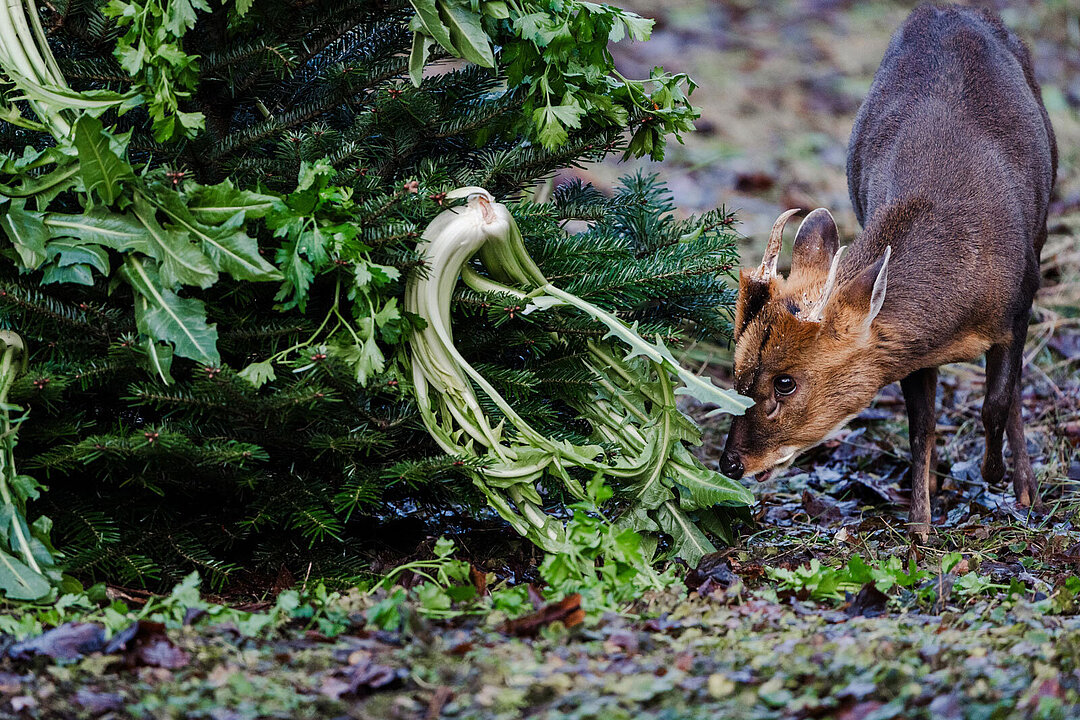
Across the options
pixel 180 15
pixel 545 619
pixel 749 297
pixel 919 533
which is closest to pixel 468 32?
pixel 180 15

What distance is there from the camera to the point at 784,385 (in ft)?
14.0

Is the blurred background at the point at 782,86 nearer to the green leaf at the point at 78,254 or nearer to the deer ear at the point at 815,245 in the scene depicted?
the deer ear at the point at 815,245

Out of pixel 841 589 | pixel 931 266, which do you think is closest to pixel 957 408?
pixel 931 266

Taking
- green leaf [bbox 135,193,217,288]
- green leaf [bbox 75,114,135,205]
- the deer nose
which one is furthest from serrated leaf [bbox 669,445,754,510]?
green leaf [bbox 75,114,135,205]

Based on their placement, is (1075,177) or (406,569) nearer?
(406,569)

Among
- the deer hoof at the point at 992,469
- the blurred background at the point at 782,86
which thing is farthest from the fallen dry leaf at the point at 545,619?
the blurred background at the point at 782,86

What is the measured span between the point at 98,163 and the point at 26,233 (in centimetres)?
31

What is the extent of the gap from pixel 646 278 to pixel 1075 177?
23.5 ft

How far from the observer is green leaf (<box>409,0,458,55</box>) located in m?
3.21

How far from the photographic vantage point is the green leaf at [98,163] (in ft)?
9.25

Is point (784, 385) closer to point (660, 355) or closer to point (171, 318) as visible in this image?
point (660, 355)

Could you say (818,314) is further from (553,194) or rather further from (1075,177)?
(1075,177)

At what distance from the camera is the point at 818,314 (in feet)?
13.8

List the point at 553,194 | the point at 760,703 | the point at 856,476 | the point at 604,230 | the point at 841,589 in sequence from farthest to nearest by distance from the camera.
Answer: the point at 856,476, the point at 553,194, the point at 604,230, the point at 841,589, the point at 760,703
